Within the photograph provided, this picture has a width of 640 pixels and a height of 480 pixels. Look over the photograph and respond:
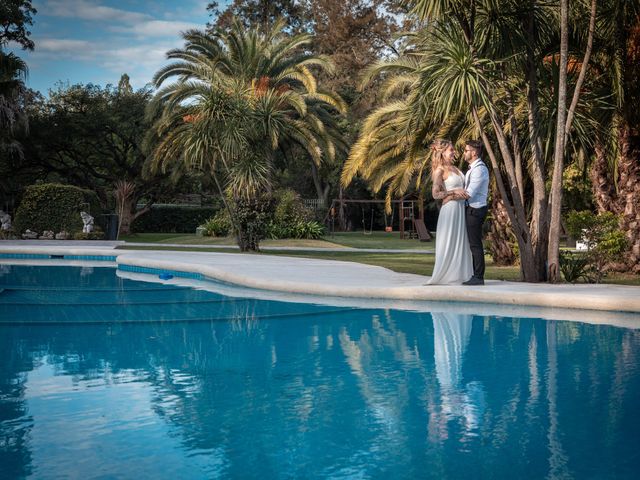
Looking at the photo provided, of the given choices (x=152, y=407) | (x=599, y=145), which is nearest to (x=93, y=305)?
(x=152, y=407)

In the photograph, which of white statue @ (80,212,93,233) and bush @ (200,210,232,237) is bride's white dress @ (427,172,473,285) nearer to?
bush @ (200,210,232,237)

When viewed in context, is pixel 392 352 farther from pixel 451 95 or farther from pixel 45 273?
pixel 45 273

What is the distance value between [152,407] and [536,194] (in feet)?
27.8

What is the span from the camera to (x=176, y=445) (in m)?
4.28

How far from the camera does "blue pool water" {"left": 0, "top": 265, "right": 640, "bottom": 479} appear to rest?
404 centimetres

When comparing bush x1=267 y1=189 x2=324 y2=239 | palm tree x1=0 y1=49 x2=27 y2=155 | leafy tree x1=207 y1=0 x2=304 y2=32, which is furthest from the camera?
leafy tree x1=207 y1=0 x2=304 y2=32

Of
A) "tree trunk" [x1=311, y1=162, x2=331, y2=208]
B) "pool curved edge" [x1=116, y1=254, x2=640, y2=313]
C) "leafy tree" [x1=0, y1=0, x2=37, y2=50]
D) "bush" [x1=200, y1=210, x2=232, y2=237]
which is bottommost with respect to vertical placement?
"pool curved edge" [x1=116, y1=254, x2=640, y2=313]

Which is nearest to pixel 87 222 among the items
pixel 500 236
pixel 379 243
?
pixel 379 243

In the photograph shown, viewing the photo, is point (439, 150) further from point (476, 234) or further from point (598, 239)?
point (598, 239)

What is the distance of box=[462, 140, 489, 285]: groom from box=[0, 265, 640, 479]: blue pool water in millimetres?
1811

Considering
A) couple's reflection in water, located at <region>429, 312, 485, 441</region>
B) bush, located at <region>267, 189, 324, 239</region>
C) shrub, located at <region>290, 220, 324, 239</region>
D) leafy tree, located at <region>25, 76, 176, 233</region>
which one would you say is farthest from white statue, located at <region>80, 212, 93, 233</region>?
couple's reflection in water, located at <region>429, 312, 485, 441</region>

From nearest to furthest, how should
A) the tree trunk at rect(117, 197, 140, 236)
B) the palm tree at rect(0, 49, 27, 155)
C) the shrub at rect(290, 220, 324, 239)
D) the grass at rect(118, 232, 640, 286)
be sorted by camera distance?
the grass at rect(118, 232, 640, 286), the palm tree at rect(0, 49, 27, 155), the shrub at rect(290, 220, 324, 239), the tree trunk at rect(117, 197, 140, 236)

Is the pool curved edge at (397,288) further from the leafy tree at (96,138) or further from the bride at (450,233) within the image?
the leafy tree at (96,138)

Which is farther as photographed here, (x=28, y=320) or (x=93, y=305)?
(x=93, y=305)
